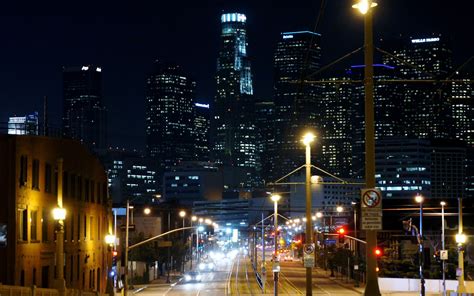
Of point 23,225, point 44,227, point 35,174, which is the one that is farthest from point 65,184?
point 23,225

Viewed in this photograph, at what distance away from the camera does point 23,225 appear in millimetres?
51688

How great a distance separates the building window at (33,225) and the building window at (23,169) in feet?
8.52

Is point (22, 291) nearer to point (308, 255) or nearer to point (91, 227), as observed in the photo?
point (308, 255)

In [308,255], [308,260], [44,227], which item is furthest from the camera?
[44,227]

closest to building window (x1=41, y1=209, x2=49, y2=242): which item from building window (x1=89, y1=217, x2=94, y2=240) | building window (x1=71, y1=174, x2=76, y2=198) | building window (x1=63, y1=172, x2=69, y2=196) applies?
building window (x1=63, y1=172, x2=69, y2=196)

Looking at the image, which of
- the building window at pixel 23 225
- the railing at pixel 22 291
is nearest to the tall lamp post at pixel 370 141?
the railing at pixel 22 291

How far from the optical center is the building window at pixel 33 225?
53562mm

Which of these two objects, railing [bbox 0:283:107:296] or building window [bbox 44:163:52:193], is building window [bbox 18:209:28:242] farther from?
railing [bbox 0:283:107:296]

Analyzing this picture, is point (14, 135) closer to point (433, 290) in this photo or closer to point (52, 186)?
point (52, 186)

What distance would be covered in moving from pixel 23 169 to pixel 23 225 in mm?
3391

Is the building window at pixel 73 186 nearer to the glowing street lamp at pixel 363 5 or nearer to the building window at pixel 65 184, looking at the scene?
the building window at pixel 65 184

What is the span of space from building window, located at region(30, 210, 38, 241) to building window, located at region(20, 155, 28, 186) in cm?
260

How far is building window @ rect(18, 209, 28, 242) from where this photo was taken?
50906 millimetres

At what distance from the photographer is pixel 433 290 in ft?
269
